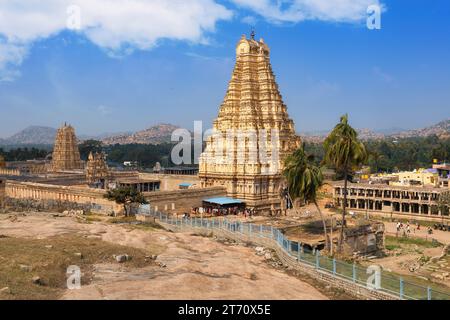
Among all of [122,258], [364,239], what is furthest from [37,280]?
[364,239]

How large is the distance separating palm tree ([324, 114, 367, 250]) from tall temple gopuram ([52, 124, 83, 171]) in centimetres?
7198

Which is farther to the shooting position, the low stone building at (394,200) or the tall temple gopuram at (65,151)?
the tall temple gopuram at (65,151)

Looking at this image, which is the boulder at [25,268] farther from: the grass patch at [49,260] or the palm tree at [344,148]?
the palm tree at [344,148]

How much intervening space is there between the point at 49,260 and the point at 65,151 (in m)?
76.4

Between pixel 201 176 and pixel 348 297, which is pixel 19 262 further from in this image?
pixel 201 176

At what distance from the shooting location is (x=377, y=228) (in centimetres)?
3612

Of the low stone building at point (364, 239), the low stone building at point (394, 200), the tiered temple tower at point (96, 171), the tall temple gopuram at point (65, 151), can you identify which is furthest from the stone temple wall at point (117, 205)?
the tall temple gopuram at point (65, 151)

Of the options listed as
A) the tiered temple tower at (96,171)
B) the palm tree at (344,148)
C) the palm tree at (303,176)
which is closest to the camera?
the palm tree at (344,148)

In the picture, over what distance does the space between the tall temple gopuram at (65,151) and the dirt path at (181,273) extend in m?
64.0

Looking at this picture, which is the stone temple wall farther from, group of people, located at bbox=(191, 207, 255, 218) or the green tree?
the green tree

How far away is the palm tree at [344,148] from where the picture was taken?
2834cm

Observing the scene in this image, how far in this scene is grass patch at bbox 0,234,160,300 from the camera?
52.1 ft

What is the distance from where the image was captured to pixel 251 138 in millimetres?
47625

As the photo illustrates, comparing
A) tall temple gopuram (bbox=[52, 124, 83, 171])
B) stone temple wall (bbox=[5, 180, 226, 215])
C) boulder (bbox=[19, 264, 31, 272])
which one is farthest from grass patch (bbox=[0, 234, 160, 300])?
tall temple gopuram (bbox=[52, 124, 83, 171])
